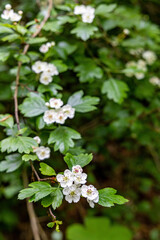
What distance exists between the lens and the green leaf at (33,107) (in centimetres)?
123

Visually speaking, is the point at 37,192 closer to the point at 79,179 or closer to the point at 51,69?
the point at 79,179

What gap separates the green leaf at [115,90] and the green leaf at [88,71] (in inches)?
3.6

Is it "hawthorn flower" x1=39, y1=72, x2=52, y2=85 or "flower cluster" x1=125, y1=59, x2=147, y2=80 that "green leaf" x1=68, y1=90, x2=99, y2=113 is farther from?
"flower cluster" x1=125, y1=59, x2=147, y2=80

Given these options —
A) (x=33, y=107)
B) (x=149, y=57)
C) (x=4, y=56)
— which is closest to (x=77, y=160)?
(x=33, y=107)

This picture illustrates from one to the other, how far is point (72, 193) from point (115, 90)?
862mm

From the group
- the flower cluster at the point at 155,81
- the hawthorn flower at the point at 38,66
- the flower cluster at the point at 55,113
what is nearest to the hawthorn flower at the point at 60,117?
the flower cluster at the point at 55,113

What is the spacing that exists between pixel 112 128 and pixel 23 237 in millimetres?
1640

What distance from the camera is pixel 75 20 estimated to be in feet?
4.85

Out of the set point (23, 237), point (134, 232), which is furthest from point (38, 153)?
point (134, 232)

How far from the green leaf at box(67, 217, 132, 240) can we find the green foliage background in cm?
1

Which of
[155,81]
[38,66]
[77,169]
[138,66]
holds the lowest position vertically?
[155,81]

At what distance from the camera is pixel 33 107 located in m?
1.24

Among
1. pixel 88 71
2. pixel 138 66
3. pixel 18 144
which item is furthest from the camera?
pixel 138 66

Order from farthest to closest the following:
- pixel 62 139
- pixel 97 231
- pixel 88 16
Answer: pixel 97 231 → pixel 88 16 → pixel 62 139
